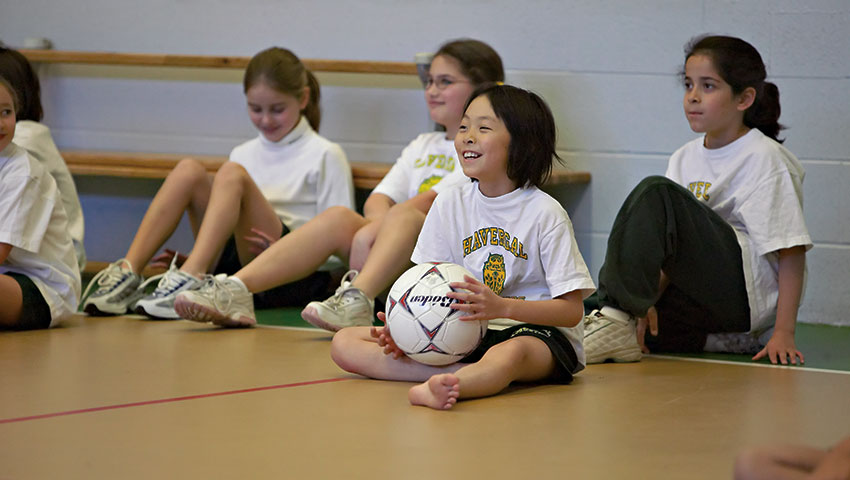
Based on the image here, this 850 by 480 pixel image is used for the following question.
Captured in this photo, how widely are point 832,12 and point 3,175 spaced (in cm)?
285

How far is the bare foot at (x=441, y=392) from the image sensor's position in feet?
6.57

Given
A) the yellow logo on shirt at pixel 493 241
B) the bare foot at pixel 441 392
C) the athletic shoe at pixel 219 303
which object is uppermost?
the yellow logo on shirt at pixel 493 241

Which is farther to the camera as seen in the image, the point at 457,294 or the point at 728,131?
the point at 728,131

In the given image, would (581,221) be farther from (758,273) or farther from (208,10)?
(208,10)

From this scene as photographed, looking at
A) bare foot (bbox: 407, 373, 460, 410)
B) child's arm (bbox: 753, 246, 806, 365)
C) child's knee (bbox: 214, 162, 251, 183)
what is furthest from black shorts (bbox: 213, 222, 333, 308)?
bare foot (bbox: 407, 373, 460, 410)

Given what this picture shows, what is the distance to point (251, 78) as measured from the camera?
3.77 m

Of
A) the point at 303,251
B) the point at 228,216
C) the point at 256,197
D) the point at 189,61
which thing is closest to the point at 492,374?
the point at 303,251

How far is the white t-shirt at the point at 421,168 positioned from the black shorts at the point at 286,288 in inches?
16.0

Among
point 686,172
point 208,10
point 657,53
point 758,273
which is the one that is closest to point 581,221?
point 657,53

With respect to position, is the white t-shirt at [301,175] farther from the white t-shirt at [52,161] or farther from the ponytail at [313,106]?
the white t-shirt at [52,161]

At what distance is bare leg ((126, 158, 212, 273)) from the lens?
3.50 m

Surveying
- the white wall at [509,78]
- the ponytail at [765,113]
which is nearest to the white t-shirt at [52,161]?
the white wall at [509,78]

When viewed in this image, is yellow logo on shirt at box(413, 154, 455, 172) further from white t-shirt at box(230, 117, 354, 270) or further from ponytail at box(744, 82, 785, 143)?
ponytail at box(744, 82, 785, 143)

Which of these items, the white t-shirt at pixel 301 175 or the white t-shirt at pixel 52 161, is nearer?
the white t-shirt at pixel 52 161
